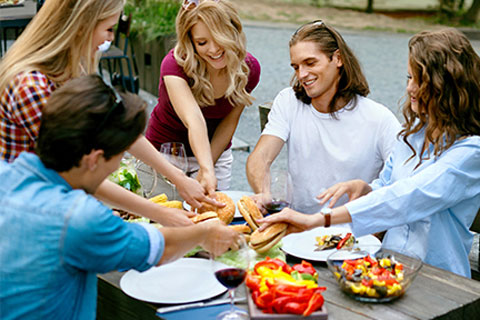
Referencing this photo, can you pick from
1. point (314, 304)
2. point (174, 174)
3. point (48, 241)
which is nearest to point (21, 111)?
point (48, 241)

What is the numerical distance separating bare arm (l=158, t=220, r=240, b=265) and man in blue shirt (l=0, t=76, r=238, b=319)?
0.15 metres

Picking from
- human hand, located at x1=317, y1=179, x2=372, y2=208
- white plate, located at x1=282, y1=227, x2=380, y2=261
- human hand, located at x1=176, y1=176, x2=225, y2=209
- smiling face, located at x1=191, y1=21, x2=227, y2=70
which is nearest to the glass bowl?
white plate, located at x1=282, y1=227, x2=380, y2=261

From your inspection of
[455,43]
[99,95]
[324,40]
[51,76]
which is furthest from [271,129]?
[99,95]

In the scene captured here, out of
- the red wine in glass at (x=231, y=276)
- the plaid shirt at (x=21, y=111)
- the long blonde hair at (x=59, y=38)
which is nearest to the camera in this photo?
the red wine in glass at (x=231, y=276)

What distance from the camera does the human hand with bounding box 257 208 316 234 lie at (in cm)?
231

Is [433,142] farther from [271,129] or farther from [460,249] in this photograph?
[271,129]

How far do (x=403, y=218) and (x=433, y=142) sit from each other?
1.08ft

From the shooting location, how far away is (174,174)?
105 inches

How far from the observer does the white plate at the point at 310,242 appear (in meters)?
2.34

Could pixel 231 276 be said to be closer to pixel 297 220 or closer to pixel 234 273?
pixel 234 273

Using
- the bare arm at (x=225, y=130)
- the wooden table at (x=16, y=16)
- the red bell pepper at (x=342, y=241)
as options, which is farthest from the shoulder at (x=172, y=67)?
the wooden table at (x=16, y=16)

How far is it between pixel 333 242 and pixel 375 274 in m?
0.37

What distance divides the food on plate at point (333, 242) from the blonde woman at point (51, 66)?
0.52 m

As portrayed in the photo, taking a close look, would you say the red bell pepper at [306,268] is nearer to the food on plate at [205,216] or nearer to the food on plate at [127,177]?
the food on plate at [205,216]
